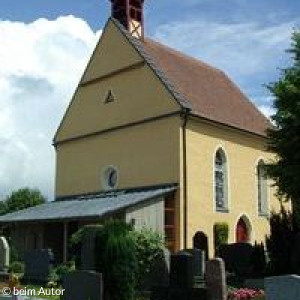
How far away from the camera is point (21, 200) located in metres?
62.7

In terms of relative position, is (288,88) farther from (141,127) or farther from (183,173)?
(141,127)

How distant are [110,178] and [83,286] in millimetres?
17854

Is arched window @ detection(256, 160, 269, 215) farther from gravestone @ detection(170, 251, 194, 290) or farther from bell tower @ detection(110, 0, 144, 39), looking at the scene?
gravestone @ detection(170, 251, 194, 290)

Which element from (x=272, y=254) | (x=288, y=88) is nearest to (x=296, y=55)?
(x=288, y=88)

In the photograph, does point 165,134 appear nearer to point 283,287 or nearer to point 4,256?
point 4,256

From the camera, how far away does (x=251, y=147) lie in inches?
1404

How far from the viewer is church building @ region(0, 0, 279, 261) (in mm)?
30625

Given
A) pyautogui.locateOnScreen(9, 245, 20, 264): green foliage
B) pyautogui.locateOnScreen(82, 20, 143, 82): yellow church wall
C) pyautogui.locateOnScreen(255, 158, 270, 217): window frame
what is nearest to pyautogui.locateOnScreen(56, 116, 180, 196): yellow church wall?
pyautogui.locateOnScreen(82, 20, 143, 82): yellow church wall

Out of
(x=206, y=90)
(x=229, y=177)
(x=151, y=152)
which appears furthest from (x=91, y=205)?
(x=206, y=90)

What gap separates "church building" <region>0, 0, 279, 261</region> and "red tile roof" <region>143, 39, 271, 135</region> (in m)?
0.09

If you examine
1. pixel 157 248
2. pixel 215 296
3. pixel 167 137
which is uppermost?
pixel 167 137

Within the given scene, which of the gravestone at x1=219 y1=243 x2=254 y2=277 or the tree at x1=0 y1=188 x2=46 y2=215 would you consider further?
the tree at x1=0 y1=188 x2=46 y2=215

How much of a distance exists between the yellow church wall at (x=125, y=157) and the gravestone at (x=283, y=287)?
19.6 meters

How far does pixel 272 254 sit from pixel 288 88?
6321 mm
